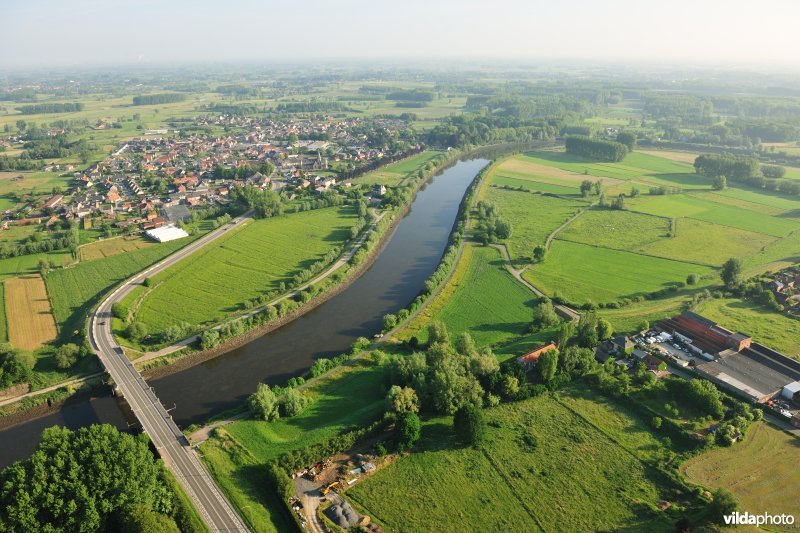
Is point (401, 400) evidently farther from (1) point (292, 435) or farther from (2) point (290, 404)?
(2) point (290, 404)

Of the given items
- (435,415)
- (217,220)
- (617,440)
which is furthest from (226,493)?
(217,220)

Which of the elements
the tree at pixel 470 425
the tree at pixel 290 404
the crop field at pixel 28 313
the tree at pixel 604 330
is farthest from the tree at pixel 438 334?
the crop field at pixel 28 313

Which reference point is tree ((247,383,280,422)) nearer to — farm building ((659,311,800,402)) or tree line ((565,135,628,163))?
farm building ((659,311,800,402))

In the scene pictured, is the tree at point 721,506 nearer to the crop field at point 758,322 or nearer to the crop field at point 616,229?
the crop field at point 758,322

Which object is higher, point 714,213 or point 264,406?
point 714,213

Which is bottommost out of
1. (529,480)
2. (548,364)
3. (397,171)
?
(529,480)

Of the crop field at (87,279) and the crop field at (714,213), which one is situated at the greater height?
the crop field at (714,213)

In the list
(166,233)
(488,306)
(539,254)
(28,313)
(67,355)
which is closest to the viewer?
(67,355)

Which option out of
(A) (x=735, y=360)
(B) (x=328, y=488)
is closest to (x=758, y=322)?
(A) (x=735, y=360)
